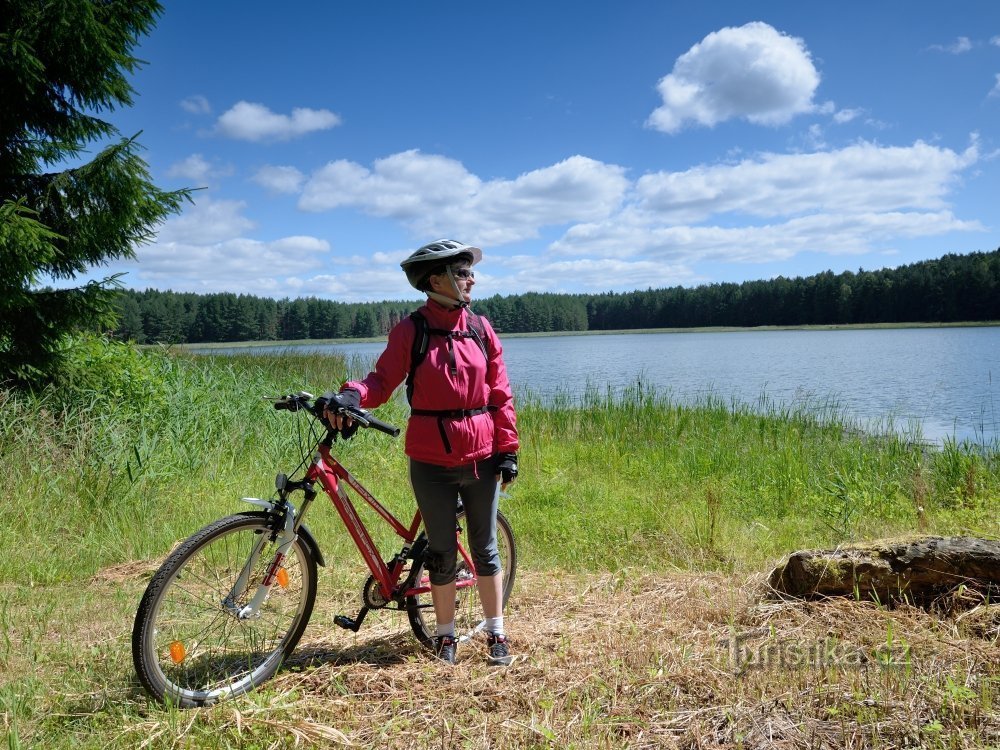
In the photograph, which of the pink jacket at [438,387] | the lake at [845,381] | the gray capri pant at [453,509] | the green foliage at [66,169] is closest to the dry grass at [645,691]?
the gray capri pant at [453,509]

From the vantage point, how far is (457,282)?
279 cm

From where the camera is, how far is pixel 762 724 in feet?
7.45

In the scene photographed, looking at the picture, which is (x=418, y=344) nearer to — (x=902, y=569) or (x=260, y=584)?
(x=260, y=584)

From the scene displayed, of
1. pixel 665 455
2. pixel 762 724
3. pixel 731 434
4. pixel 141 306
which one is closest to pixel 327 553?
pixel 762 724

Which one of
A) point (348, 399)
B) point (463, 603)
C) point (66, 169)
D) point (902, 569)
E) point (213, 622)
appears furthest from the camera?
point (66, 169)

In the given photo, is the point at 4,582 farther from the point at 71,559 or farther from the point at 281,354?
the point at 281,354

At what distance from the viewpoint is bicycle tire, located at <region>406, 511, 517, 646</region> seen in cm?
315

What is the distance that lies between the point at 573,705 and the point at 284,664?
4.35 feet

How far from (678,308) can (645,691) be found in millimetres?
96570

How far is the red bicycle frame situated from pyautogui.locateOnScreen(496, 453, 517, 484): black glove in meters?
0.46

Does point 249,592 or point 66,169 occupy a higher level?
point 66,169

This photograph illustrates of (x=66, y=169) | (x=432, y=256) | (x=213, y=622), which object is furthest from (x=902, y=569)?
(x=66, y=169)

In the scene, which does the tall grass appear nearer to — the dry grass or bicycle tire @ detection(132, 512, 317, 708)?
bicycle tire @ detection(132, 512, 317, 708)

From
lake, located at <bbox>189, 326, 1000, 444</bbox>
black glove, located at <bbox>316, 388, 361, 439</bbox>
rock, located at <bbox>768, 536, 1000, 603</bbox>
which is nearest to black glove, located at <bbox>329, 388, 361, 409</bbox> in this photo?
black glove, located at <bbox>316, 388, 361, 439</bbox>
